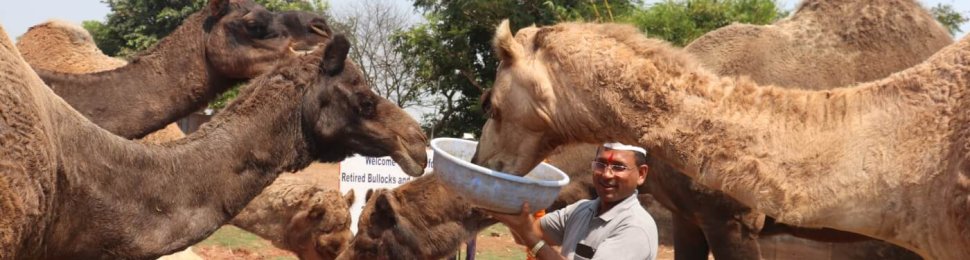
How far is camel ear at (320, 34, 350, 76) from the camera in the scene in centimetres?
567

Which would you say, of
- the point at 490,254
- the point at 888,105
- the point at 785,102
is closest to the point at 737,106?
the point at 785,102

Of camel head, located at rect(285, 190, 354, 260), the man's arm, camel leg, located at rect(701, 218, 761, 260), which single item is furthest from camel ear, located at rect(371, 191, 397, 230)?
the man's arm

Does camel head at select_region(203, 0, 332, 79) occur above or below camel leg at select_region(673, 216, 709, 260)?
above

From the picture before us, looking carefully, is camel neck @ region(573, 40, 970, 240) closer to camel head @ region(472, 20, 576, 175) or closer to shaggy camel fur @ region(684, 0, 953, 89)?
camel head @ region(472, 20, 576, 175)

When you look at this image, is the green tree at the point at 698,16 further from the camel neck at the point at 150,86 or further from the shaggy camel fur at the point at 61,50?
the camel neck at the point at 150,86

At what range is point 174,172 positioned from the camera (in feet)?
16.1

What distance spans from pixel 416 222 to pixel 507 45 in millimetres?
3040

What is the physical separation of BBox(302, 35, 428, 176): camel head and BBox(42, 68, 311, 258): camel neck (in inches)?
4.2

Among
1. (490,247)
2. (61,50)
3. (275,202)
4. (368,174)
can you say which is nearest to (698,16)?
(490,247)

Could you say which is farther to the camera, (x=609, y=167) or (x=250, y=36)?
(x=250, y=36)

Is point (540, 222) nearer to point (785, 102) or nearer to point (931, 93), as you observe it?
point (785, 102)

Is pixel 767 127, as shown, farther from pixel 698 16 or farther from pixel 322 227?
Answer: pixel 698 16

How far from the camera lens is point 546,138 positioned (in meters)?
4.66

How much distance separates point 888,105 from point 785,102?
388 millimetres
